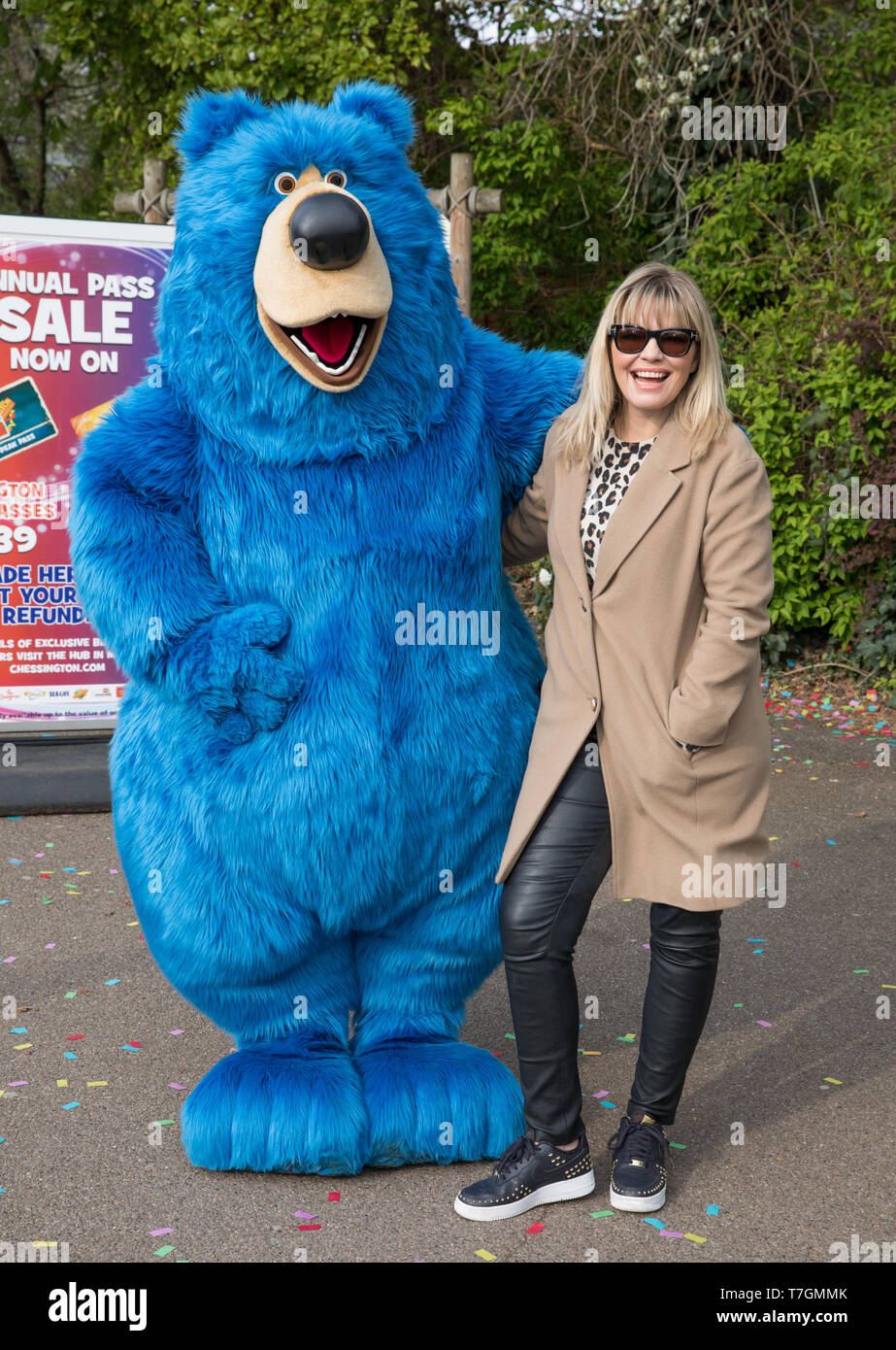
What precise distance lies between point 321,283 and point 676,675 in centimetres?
101

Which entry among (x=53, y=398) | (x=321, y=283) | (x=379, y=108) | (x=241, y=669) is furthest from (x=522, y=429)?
(x=53, y=398)

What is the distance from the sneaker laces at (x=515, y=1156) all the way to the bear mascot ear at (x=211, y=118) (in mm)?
2139

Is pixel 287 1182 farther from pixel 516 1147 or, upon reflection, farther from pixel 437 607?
pixel 437 607

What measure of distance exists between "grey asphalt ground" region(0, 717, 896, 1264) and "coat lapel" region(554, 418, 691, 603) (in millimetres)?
1261

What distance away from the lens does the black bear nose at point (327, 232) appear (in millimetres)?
2441

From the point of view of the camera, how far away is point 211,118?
2742 mm

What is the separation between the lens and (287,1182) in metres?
2.75

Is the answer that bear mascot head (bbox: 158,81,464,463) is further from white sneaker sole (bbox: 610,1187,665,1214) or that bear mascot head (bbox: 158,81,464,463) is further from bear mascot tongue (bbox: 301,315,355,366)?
white sneaker sole (bbox: 610,1187,665,1214)

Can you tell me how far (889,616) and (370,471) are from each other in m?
5.53

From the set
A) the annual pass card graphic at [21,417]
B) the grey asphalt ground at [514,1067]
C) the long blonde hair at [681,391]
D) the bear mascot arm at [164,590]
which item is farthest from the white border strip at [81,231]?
the long blonde hair at [681,391]

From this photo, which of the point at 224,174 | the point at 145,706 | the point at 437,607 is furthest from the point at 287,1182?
the point at 224,174

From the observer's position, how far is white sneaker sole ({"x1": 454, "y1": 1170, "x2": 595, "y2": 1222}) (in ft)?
8.51

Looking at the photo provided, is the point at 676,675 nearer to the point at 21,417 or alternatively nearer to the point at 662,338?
the point at 662,338

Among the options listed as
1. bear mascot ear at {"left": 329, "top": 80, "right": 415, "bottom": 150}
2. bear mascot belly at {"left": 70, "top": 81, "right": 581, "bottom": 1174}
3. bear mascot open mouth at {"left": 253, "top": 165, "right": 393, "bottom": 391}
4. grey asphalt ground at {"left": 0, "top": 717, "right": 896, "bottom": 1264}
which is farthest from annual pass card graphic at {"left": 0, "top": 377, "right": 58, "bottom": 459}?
bear mascot open mouth at {"left": 253, "top": 165, "right": 393, "bottom": 391}
